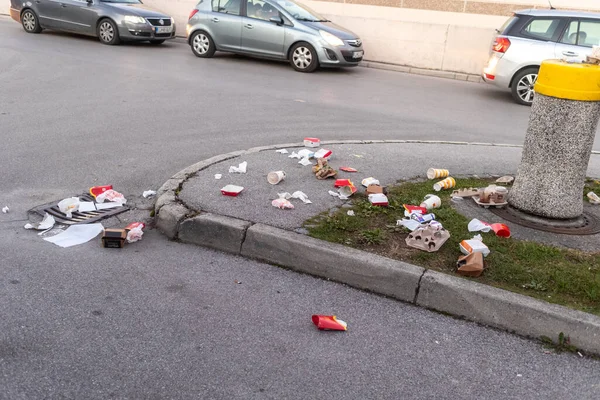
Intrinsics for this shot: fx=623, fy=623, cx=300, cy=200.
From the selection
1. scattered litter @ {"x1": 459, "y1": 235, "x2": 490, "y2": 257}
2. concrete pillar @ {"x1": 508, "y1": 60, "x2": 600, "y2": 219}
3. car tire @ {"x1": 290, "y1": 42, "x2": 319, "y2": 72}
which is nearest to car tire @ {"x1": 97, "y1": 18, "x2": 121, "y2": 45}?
car tire @ {"x1": 290, "y1": 42, "x2": 319, "y2": 72}

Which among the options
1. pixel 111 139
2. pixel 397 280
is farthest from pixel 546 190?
pixel 111 139

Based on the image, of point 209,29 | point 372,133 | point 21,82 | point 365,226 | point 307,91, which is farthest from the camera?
point 209,29

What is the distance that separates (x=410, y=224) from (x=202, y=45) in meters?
12.0

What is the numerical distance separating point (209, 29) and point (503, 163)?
10123mm

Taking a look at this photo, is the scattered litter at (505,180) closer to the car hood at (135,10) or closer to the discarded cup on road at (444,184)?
the discarded cup on road at (444,184)

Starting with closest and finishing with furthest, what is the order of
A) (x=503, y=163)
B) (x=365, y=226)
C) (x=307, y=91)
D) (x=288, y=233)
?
(x=288, y=233) < (x=365, y=226) < (x=503, y=163) < (x=307, y=91)

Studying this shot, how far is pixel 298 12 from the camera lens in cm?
1530

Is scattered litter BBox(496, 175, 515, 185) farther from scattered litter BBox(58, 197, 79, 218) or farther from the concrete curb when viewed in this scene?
scattered litter BBox(58, 197, 79, 218)

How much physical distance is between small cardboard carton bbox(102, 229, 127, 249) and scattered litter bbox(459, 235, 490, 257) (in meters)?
2.56

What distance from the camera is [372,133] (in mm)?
9148

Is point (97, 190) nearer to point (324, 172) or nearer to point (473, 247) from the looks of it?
point (324, 172)

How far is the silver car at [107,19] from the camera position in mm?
16922

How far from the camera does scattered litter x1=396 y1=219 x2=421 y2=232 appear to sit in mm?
5000

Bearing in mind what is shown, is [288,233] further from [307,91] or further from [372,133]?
[307,91]
